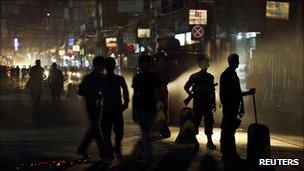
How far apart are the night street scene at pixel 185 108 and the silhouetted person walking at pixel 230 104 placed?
0.06 feet

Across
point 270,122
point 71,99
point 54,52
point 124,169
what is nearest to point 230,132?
point 124,169

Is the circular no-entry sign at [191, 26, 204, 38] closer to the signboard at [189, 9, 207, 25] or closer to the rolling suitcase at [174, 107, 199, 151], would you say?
the signboard at [189, 9, 207, 25]

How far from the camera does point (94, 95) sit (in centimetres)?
1013

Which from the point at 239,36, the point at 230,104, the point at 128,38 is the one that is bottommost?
the point at 230,104

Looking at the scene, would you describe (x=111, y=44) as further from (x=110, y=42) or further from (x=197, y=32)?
(x=197, y=32)

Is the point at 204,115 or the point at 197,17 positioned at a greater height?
the point at 197,17

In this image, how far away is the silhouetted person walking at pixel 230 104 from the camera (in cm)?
1016

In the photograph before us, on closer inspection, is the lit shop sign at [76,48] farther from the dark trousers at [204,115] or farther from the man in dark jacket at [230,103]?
the man in dark jacket at [230,103]

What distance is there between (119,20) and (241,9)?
133 feet

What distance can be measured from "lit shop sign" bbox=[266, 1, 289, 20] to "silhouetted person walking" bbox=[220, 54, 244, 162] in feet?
46.9

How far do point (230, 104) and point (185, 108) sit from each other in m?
1.36

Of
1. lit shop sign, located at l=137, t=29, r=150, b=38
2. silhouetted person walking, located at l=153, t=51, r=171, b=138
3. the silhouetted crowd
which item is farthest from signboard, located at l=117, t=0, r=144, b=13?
the silhouetted crowd

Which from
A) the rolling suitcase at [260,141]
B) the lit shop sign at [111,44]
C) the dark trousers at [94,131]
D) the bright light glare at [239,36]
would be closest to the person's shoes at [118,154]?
the dark trousers at [94,131]

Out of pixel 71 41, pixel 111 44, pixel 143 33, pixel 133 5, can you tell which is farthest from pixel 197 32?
pixel 71 41
